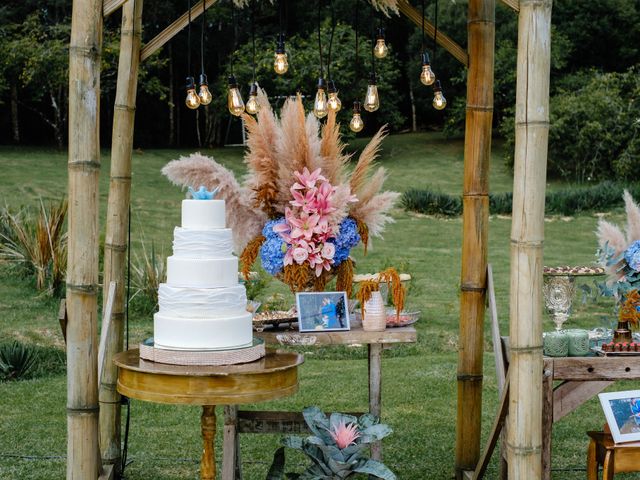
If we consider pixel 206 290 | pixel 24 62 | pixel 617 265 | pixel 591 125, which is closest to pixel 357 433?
pixel 206 290

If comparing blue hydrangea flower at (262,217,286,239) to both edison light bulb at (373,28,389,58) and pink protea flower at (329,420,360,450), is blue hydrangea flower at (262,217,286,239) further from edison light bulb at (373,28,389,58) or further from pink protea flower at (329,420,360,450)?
edison light bulb at (373,28,389,58)

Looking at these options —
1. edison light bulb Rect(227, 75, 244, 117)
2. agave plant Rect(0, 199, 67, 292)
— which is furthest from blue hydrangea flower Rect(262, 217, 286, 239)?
agave plant Rect(0, 199, 67, 292)

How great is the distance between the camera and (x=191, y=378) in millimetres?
3549

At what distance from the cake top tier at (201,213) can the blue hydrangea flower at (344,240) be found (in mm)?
938

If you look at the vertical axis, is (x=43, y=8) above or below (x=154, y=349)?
above

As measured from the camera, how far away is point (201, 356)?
3689 mm

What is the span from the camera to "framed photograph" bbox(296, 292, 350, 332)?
4500 mm

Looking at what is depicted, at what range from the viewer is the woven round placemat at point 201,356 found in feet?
12.1

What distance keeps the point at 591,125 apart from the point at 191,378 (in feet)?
58.4

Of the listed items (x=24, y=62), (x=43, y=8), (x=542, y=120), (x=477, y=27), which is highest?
(x=43, y=8)

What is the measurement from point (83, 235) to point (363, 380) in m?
4.49


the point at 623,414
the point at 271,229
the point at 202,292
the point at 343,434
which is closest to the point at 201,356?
the point at 202,292

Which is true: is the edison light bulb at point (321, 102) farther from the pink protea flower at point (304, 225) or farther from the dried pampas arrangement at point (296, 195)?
the pink protea flower at point (304, 225)

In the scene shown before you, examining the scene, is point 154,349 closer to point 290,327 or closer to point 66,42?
point 290,327
